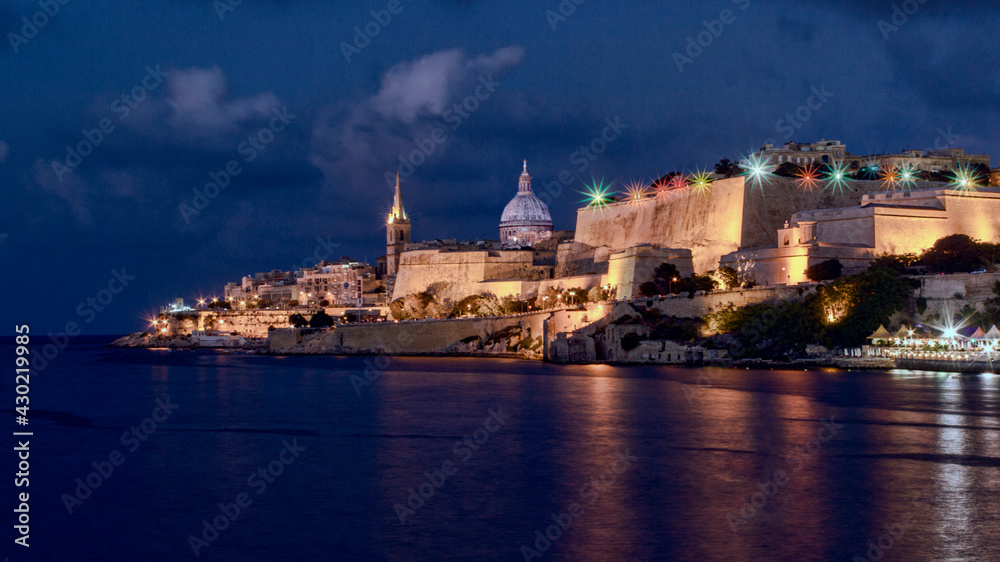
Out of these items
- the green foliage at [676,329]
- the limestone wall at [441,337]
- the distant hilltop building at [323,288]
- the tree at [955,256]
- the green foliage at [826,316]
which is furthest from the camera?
the distant hilltop building at [323,288]

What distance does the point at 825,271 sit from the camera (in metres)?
30.1

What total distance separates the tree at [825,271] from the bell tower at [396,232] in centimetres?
3477

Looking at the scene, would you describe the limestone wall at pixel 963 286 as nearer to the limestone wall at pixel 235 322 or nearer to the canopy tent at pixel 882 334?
the canopy tent at pixel 882 334

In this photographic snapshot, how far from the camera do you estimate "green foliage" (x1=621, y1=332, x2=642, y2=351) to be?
103ft

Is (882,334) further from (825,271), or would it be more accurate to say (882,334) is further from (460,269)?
(460,269)

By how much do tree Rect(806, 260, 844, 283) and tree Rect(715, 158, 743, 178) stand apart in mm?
10924

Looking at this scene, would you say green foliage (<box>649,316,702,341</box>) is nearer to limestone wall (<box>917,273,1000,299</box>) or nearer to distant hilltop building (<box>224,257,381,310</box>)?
limestone wall (<box>917,273,1000,299</box>)

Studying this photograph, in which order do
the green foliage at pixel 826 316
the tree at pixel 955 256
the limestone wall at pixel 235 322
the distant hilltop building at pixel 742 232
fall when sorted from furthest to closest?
the limestone wall at pixel 235 322, the distant hilltop building at pixel 742 232, the tree at pixel 955 256, the green foliage at pixel 826 316

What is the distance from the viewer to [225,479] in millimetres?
12930

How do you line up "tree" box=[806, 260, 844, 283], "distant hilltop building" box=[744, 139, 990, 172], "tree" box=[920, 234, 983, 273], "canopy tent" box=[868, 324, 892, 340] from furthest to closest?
"distant hilltop building" box=[744, 139, 990, 172] → "tree" box=[806, 260, 844, 283] → "tree" box=[920, 234, 983, 273] → "canopy tent" box=[868, 324, 892, 340]

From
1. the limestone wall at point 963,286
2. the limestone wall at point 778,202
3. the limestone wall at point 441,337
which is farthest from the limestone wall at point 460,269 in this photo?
the limestone wall at point 963,286

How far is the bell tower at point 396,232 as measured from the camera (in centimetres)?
6238

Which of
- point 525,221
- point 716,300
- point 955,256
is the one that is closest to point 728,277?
point 716,300

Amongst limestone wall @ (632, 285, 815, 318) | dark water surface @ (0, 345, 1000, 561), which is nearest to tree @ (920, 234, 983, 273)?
limestone wall @ (632, 285, 815, 318)
